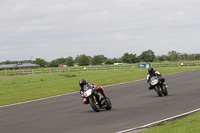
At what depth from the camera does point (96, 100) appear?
1392cm

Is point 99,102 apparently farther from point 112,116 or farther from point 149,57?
point 149,57

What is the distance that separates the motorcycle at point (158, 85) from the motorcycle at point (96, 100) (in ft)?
15.4

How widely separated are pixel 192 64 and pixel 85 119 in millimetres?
62046

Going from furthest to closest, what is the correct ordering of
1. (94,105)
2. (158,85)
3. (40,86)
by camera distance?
(40,86) → (158,85) → (94,105)

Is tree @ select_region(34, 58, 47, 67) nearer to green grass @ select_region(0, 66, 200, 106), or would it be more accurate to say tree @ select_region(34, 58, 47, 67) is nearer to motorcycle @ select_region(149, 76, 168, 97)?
green grass @ select_region(0, 66, 200, 106)

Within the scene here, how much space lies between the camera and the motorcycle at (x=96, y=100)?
13.5m

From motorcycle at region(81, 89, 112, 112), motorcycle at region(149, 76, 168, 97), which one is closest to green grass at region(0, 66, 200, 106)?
motorcycle at region(149, 76, 168, 97)

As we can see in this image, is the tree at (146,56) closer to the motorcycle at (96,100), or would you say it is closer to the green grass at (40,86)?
the green grass at (40,86)

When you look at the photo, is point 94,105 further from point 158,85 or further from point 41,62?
point 41,62

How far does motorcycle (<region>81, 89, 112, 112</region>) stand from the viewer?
13.5 meters

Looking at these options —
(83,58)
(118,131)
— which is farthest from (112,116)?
(83,58)

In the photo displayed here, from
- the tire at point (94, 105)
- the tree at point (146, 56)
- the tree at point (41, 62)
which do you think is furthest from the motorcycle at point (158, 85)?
the tree at point (146, 56)

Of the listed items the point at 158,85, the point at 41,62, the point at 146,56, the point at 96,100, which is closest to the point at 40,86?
the point at 158,85

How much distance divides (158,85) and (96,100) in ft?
19.0
